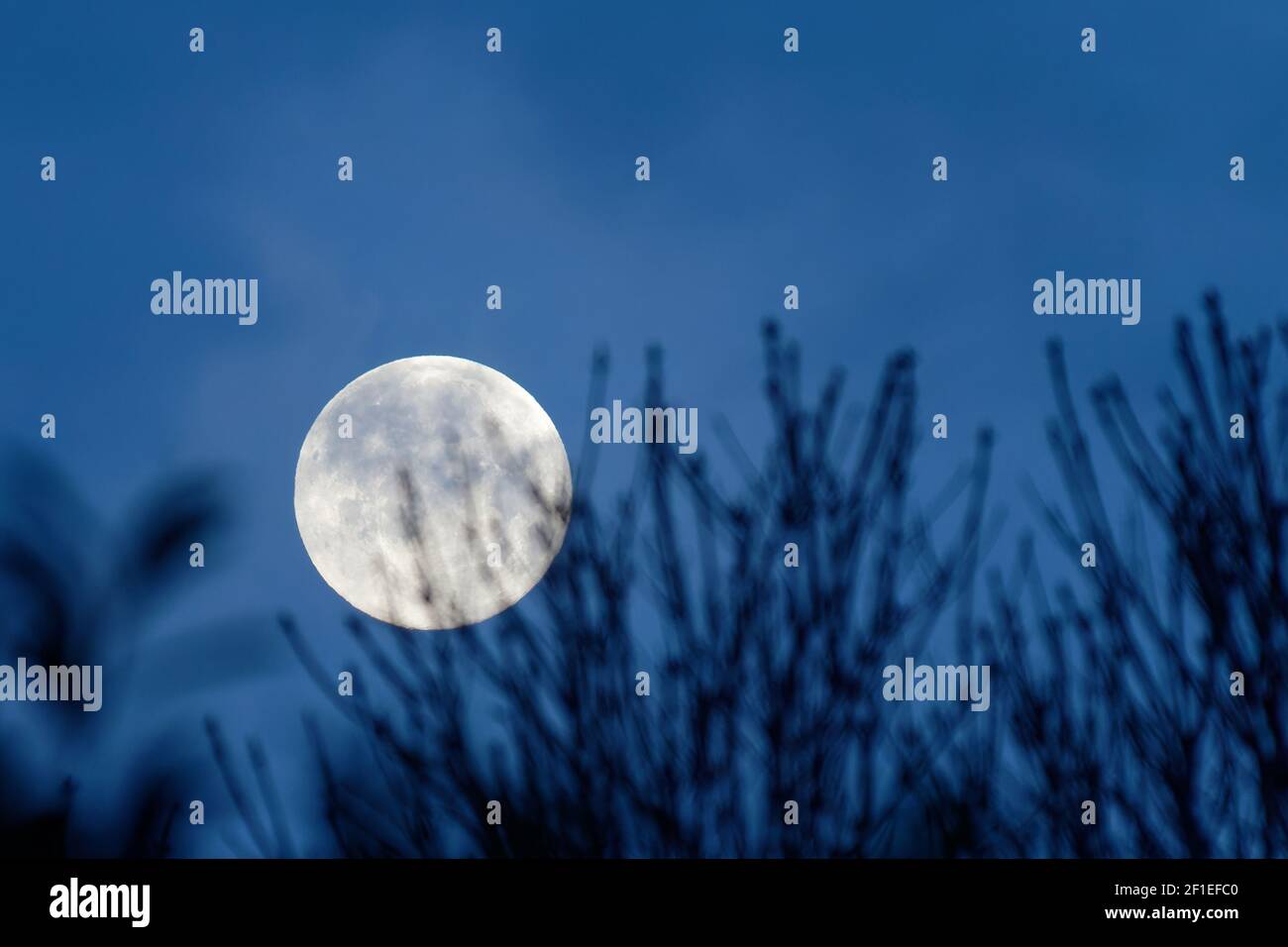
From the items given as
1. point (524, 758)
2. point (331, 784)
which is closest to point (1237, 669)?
point (524, 758)

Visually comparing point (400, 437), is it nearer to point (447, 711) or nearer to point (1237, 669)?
point (447, 711)

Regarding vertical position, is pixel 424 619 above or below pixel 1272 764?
above

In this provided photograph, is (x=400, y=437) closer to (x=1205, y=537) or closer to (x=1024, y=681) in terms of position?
(x=1024, y=681)

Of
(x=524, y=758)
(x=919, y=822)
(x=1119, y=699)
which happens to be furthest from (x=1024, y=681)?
(x=524, y=758)

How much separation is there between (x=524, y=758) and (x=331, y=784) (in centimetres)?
110

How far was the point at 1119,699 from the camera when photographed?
7.11m

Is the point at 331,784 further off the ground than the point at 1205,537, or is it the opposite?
the point at 1205,537

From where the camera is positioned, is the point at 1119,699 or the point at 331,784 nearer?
the point at 1119,699

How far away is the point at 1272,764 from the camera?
274 inches

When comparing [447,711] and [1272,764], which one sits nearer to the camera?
[1272,764]
